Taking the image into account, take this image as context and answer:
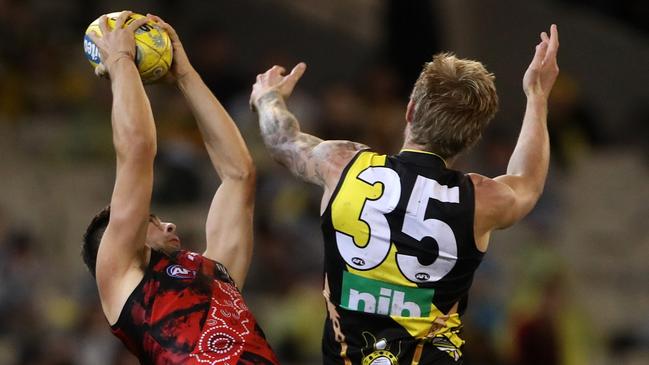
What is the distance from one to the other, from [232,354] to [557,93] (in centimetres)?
824

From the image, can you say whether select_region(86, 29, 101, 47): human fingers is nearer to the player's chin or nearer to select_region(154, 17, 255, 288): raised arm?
select_region(154, 17, 255, 288): raised arm

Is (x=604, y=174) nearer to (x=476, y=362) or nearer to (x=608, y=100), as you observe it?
(x=608, y=100)

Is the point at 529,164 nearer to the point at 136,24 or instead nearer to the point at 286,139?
the point at 286,139

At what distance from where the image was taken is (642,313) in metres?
12.0

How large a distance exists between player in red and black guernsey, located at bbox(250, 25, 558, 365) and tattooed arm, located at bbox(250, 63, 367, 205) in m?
0.01

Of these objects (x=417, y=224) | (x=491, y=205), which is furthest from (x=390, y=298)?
(x=491, y=205)

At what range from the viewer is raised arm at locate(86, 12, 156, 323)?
17.3ft

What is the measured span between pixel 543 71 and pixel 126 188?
5.79ft

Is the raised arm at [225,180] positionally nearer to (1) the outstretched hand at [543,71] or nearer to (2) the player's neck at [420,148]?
(2) the player's neck at [420,148]

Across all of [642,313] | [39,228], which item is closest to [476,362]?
[642,313]

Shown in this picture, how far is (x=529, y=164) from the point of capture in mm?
5348

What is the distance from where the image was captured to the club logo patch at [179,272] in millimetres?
5434

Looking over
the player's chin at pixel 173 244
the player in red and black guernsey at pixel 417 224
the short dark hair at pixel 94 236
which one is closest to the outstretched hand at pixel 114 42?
the short dark hair at pixel 94 236

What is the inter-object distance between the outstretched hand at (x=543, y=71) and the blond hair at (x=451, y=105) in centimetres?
39
